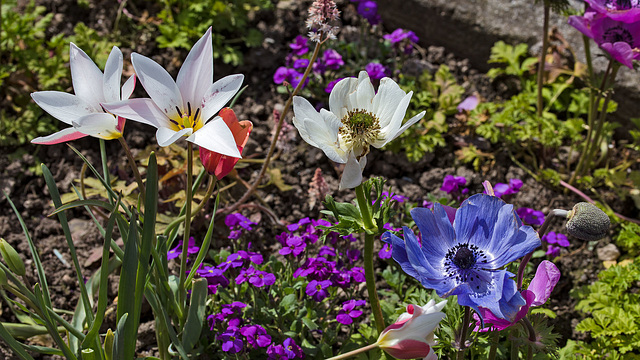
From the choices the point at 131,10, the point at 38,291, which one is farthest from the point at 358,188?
the point at 131,10

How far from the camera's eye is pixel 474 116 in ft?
10.1

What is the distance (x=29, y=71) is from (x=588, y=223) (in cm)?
296

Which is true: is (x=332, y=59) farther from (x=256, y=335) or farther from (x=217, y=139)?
(x=217, y=139)

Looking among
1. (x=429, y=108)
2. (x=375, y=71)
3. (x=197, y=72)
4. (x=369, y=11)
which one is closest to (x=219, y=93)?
(x=197, y=72)

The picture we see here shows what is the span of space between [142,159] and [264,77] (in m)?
1.07

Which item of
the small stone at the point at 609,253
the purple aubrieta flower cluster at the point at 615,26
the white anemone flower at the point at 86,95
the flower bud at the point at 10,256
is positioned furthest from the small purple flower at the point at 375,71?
the flower bud at the point at 10,256

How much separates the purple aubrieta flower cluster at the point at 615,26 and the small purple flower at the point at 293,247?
1.39 metres

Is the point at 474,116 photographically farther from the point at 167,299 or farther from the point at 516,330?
the point at 167,299

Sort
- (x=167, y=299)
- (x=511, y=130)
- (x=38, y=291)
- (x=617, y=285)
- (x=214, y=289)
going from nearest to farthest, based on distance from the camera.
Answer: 1. (x=38, y=291)
2. (x=167, y=299)
3. (x=214, y=289)
4. (x=617, y=285)
5. (x=511, y=130)

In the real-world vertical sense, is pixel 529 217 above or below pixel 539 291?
below

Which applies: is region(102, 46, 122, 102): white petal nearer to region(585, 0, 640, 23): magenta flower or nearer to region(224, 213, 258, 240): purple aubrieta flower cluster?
region(224, 213, 258, 240): purple aubrieta flower cluster

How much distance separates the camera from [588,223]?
1291mm

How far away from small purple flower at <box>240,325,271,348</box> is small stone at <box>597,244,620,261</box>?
163 cm

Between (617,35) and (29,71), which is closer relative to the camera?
(617,35)
